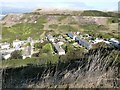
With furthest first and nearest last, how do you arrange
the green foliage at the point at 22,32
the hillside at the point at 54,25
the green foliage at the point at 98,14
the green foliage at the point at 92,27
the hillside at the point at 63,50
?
1. the green foliage at the point at 98,14
2. the green foliage at the point at 92,27
3. the hillside at the point at 54,25
4. the green foliage at the point at 22,32
5. the hillside at the point at 63,50

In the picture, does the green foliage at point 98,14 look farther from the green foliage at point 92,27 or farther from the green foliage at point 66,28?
the green foliage at point 66,28

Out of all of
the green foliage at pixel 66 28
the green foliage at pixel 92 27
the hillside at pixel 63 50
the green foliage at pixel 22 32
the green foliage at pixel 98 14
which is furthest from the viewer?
the green foliage at pixel 98 14

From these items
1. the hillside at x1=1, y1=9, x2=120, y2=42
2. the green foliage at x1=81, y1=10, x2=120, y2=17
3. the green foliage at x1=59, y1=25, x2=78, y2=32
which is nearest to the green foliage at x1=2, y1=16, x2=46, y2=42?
the hillside at x1=1, y1=9, x2=120, y2=42

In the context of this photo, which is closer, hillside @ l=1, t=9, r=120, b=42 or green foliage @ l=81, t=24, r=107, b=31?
hillside @ l=1, t=9, r=120, b=42

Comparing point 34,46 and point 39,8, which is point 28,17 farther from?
point 34,46

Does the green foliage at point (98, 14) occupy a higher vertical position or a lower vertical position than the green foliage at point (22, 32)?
higher

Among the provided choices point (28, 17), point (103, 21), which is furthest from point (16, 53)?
point (28, 17)

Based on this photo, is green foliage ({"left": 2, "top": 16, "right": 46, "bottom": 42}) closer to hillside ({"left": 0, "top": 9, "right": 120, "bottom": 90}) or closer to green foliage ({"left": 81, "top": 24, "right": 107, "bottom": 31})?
hillside ({"left": 0, "top": 9, "right": 120, "bottom": 90})

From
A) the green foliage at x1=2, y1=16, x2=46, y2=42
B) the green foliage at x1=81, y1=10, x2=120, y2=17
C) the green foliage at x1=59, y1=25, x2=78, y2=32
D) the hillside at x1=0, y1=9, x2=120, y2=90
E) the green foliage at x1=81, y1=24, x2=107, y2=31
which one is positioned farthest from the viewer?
the green foliage at x1=81, y1=10, x2=120, y2=17

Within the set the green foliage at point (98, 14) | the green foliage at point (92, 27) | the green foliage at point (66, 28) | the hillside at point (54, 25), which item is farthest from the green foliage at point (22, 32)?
the green foliage at point (98, 14)

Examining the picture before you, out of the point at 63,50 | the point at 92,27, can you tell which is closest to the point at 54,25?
the point at 92,27

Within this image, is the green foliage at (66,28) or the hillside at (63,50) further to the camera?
the green foliage at (66,28)

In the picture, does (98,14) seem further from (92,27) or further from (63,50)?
(63,50)
